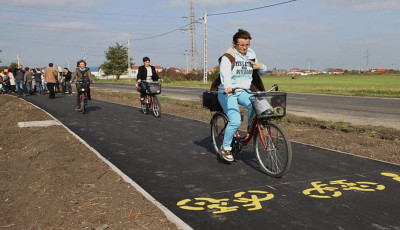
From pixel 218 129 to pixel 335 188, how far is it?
94.7 inches

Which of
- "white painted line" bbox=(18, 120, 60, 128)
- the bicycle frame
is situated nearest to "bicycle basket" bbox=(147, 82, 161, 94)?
"white painted line" bbox=(18, 120, 60, 128)

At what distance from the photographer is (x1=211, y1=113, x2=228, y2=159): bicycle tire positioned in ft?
19.7

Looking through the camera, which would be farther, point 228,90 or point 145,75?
point 145,75

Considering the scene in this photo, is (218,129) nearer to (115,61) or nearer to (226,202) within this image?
(226,202)

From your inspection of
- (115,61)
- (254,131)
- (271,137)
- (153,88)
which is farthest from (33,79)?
(115,61)

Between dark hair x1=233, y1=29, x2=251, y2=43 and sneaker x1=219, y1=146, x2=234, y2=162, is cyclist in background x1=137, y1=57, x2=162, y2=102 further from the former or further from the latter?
dark hair x1=233, y1=29, x2=251, y2=43

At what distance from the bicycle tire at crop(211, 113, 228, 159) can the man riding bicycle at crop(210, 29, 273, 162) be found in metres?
0.52

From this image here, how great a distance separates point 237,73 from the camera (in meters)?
5.18

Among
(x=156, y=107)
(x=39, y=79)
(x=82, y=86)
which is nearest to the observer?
(x=156, y=107)

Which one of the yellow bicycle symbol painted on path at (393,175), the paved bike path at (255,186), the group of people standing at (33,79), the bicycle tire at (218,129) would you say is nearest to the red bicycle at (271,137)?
the paved bike path at (255,186)

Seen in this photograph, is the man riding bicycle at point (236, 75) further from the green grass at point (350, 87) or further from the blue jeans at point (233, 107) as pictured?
the green grass at point (350, 87)

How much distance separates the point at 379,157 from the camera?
6012mm

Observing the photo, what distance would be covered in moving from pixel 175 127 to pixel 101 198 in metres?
5.36

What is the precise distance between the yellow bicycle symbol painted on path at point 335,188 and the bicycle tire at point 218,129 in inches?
74.4
